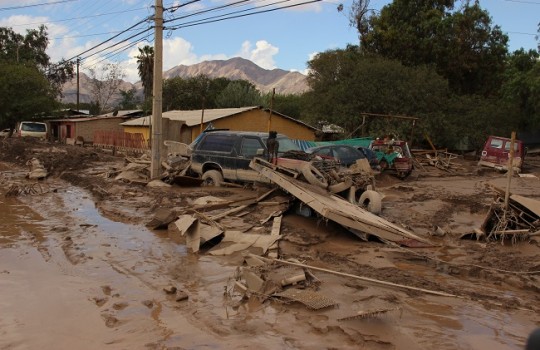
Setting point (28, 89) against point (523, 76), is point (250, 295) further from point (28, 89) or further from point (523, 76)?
point (28, 89)

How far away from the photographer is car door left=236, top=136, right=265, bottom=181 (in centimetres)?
1319

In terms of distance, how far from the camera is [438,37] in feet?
114

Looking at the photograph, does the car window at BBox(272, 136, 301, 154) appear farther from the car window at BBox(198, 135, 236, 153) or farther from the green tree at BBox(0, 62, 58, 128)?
the green tree at BBox(0, 62, 58, 128)

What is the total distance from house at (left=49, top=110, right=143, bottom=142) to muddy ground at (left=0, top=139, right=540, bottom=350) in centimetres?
2970

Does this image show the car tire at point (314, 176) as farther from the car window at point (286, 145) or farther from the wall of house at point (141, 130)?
the wall of house at point (141, 130)

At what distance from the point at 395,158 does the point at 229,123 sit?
11797 millimetres

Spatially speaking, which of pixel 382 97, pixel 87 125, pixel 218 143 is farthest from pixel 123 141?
pixel 218 143

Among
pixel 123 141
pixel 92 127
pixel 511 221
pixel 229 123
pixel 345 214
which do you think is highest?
pixel 229 123

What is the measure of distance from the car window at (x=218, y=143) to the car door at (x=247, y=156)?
391mm

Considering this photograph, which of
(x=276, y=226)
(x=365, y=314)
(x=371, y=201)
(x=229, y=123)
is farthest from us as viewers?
(x=229, y=123)

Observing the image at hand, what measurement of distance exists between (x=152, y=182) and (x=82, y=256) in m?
6.98

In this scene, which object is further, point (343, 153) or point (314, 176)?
point (343, 153)

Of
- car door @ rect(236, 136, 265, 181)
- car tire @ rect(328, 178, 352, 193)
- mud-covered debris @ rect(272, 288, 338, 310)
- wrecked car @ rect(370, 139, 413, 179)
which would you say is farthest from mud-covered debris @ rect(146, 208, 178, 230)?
wrecked car @ rect(370, 139, 413, 179)

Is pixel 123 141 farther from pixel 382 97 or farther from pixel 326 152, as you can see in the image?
pixel 326 152
